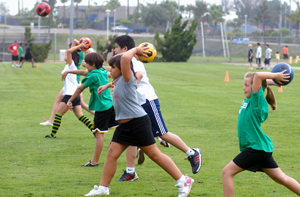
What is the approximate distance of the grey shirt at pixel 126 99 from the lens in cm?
442

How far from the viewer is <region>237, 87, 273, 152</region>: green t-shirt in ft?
13.0

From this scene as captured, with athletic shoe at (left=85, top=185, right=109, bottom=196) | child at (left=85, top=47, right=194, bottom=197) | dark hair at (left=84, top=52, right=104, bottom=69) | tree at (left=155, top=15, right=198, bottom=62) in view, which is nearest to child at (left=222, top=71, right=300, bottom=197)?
child at (left=85, top=47, right=194, bottom=197)

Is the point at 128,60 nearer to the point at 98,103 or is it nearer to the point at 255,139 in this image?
the point at 255,139

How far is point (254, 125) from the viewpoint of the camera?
13.2 ft

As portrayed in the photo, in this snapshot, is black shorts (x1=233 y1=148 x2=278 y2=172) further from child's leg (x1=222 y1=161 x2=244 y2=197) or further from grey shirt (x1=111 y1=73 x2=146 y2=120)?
grey shirt (x1=111 y1=73 x2=146 y2=120)

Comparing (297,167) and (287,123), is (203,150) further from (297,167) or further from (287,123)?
(287,123)

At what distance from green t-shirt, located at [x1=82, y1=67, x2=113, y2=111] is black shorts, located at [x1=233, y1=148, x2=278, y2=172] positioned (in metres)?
2.51

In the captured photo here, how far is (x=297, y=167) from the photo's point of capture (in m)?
5.87

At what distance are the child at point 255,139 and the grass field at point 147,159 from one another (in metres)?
0.84

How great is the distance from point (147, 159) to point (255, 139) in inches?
112

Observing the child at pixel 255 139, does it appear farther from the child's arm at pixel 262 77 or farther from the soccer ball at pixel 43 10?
the soccer ball at pixel 43 10

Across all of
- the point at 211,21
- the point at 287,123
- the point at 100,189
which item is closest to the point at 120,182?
the point at 100,189

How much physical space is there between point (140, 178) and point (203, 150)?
1855 mm

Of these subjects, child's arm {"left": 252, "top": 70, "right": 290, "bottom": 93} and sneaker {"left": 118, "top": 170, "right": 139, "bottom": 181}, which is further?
sneaker {"left": 118, "top": 170, "right": 139, "bottom": 181}
